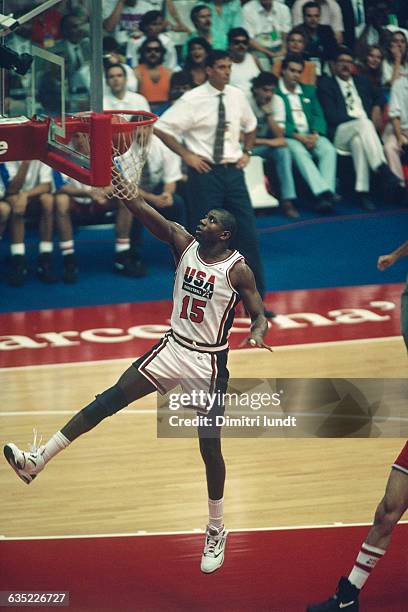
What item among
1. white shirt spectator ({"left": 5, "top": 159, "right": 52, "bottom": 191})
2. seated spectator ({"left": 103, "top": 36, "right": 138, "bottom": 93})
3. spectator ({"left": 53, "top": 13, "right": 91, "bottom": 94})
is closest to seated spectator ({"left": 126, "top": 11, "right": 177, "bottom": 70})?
seated spectator ({"left": 103, "top": 36, "right": 138, "bottom": 93})

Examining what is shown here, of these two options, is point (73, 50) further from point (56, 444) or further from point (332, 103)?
point (332, 103)

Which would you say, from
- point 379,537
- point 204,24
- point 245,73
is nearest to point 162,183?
point 245,73

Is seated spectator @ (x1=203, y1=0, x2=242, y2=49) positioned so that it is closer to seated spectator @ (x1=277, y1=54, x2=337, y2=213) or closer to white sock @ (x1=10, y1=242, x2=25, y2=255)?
seated spectator @ (x1=277, y1=54, x2=337, y2=213)

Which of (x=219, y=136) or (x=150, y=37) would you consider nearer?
(x=219, y=136)

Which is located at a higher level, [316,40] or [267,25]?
[267,25]

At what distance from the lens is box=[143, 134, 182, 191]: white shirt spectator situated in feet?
38.1

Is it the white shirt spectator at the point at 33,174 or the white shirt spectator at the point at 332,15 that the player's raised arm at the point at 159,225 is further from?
the white shirt spectator at the point at 332,15

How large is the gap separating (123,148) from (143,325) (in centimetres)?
408

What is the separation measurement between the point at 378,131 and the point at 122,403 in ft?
26.6

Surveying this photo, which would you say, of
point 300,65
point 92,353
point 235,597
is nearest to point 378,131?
point 300,65

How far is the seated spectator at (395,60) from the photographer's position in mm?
13828

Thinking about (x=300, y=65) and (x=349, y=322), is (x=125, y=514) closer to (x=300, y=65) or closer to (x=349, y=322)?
(x=349, y=322)

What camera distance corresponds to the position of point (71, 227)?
11.5m

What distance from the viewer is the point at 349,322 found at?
1063cm
